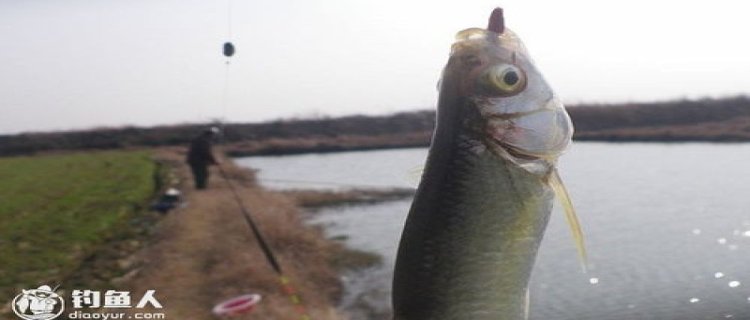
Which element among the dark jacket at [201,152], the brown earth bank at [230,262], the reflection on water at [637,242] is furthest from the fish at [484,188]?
the dark jacket at [201,152]

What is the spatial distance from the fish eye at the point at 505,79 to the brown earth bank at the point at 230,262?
356 inches

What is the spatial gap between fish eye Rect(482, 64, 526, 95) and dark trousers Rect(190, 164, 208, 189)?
2164 cm

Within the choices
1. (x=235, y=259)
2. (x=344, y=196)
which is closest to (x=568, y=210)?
(x=235, y=259)

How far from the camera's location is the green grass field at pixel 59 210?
14.8 metres

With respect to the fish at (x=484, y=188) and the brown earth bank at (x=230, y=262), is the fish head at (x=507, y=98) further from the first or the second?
the brown earth bank at (x=230, y=262)

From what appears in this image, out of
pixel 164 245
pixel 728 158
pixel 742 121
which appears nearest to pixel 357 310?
pixel 164 245

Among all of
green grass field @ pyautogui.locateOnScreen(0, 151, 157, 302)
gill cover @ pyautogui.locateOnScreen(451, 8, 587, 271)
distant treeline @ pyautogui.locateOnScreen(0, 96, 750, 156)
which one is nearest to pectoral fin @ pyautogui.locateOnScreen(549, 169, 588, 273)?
gill cover @ pyautogui.locateOnScreen(451, 8, 587, 271)

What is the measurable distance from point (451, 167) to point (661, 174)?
30.3 meters

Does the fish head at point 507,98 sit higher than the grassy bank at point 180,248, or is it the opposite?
the fish head at point 507,98

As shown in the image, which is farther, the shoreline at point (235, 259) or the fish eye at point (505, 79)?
the shoreline at point (235, 259)

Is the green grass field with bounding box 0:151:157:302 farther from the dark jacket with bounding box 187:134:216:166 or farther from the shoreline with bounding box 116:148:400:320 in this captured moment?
the dark jacket with bounding box 187:134:216:166

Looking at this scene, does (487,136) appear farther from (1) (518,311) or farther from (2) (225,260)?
(2) (225,260)

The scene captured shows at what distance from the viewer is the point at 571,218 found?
63.9 inches

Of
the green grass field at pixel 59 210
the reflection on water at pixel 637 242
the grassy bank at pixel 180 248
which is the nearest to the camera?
the grassy bank at pixel 180 248
